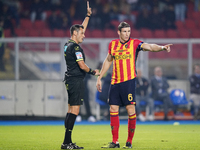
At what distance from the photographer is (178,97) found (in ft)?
40.9

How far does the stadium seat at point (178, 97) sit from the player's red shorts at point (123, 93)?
698 centimetres

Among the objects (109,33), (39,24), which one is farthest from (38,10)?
(109,33)

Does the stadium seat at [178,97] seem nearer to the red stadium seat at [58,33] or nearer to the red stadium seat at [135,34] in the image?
the red stadium seat at [135,34]

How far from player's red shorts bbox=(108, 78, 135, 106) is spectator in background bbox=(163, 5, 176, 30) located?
14.5 meters

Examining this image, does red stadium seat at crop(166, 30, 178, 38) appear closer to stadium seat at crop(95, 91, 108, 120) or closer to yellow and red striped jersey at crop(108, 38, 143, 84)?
stadium seat at crop(95, 91, 108, 120)

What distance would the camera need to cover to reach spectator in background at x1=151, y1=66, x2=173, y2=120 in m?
12.3

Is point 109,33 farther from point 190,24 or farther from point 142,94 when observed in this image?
point 142,94

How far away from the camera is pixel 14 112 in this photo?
12.6m

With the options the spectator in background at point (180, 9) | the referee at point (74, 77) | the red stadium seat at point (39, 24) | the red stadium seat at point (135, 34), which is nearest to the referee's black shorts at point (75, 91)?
the referee at point (74, 77)

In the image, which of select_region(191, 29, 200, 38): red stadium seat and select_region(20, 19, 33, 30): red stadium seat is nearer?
select_region(20, 19, 33, 30): red stadium seat

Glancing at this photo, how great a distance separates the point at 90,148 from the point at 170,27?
15.0 metres

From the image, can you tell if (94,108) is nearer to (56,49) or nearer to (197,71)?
(56,49)

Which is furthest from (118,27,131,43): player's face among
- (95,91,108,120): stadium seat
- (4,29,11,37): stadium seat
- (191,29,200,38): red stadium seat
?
(191,29,200,38): red stadium seat

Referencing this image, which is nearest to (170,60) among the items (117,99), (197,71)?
(197,71)
